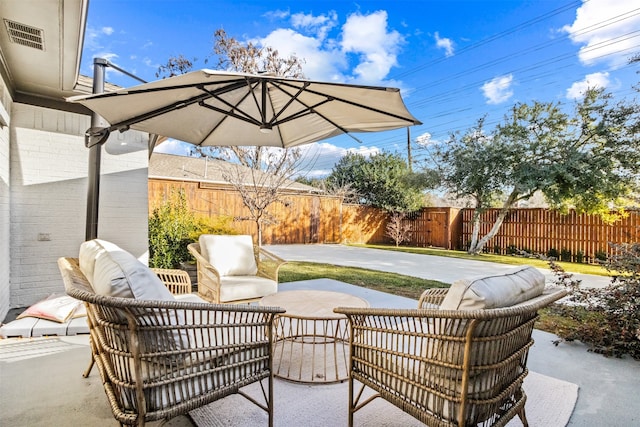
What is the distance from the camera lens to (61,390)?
2.29m

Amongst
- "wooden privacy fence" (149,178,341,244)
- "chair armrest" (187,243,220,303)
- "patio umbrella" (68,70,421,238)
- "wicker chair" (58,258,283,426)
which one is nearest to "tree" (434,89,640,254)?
"wooden privacy fence" (149,178,341,244)

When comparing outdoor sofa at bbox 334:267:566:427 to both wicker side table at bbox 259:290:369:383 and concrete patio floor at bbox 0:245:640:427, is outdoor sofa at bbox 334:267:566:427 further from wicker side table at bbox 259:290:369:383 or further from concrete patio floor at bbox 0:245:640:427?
concrete patio floor at bbox 0:245:640:427

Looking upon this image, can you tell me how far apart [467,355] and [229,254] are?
332cm

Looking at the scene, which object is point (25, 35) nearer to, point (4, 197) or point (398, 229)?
point (4, 197)

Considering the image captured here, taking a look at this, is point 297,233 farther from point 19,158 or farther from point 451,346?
point 451,346

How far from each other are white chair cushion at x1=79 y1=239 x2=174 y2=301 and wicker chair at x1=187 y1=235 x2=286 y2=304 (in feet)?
5.45

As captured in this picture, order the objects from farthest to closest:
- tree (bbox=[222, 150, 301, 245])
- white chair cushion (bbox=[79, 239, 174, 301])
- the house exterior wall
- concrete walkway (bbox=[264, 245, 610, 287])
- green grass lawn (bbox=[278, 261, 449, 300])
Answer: tree (bbox=[222, 150, 301, 245])
concrete walkway (bbox=[264, 245, 610, 287])
green grass lawn (bbox=[278, 261, 449, 300])
the house exterior wall
white chair cushion (bbox=[79, 239, 174, 301])

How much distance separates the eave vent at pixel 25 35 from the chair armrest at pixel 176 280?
227 centimetres

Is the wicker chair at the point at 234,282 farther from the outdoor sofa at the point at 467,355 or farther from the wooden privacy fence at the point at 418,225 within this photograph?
the wooden privacy fence at the point at 418,225

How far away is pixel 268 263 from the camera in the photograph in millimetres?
4371

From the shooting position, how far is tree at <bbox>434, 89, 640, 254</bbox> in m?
9.02

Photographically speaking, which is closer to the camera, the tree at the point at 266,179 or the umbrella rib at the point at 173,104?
the umbrella rib at the point at 173,104

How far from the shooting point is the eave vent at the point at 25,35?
2.72 meters

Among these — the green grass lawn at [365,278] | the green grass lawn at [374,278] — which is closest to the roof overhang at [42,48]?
the green grass lawn at [365,278]
